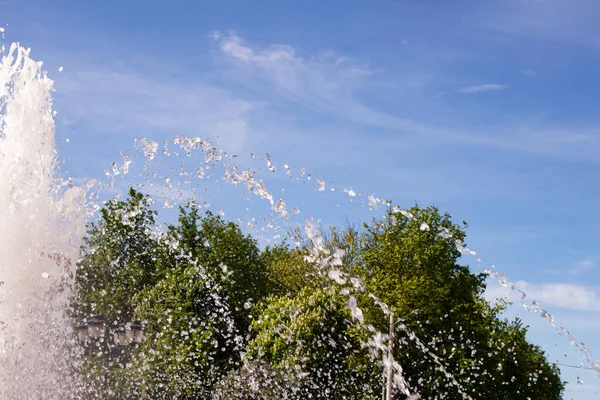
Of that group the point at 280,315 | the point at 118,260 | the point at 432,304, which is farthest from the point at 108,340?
the point at 432,304

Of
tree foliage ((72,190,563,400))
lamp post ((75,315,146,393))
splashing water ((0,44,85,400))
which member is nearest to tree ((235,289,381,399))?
tree foliage ((72,190,563,400))

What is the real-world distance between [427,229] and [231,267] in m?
10.3

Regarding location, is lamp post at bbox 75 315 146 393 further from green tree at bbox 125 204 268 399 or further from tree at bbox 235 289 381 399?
tree at bbox 235 289 381 399

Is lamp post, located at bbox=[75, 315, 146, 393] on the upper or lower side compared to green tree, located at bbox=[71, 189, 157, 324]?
lower

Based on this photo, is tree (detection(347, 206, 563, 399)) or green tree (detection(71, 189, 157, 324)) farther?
green tree (detection(71, 189, 157, 324))

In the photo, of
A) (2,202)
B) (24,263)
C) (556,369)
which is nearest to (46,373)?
(24,263)

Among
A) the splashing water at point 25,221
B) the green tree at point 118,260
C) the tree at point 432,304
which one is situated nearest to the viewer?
the splashing water at point 25,221

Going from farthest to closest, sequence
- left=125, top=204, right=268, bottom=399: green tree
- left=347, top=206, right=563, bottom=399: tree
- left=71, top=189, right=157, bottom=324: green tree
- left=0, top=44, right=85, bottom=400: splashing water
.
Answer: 1. left=71, top=189, right=157, bottom=324: green tree
2. left=125, top=204, right=268, bottom=399: green tree
3. left=347, top=206, right=563, bottom=399: tree
4. left=0, top=44, right=85, bottom=400: splashing water

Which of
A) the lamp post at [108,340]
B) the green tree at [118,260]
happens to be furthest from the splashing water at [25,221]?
the green tree at [118,260]

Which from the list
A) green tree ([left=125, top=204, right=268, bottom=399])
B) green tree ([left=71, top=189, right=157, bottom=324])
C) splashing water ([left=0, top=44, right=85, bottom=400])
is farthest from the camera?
green tree ([left=71, top=189, right=157, bottom=324])

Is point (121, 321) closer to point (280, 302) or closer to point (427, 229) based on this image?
point (280, 302)

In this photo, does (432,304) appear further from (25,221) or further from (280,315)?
(25,221)

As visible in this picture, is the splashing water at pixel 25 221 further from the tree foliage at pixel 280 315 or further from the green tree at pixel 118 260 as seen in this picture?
the green tree at pixel 118 260

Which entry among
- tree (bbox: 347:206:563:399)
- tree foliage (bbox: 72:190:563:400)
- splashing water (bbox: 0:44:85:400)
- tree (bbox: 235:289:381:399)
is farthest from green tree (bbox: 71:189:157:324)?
splashing water (bbox: 0:44:85:400)
